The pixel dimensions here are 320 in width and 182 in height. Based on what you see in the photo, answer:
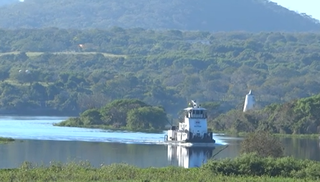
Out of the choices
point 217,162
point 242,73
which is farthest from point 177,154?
point 242,73

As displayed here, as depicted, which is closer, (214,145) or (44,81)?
(214,145)

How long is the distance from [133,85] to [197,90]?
940 centimetres

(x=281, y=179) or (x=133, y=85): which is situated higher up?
(x=133, y=85)

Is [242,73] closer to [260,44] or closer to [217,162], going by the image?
[260,44]

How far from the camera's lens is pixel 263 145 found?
49.3 metres

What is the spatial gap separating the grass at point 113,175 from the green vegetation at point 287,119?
4345 cm

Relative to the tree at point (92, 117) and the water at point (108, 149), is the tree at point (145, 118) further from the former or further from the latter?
the water at point (108, 149)

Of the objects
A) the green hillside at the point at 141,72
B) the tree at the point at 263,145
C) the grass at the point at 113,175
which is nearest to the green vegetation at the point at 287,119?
the green hillside at the point at 141,72

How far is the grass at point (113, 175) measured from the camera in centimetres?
3559

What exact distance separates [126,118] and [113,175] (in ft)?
175

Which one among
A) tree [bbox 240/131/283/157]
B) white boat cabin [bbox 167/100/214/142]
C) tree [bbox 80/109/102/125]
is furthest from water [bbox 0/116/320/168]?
tree [bbox 80/109/102/125]

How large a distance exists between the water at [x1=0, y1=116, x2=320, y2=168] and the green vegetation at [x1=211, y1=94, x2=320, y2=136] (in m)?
9.31

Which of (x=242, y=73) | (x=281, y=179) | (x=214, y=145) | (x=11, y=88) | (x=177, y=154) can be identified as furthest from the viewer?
(x=242, y=73)

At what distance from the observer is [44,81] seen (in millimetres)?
135750
